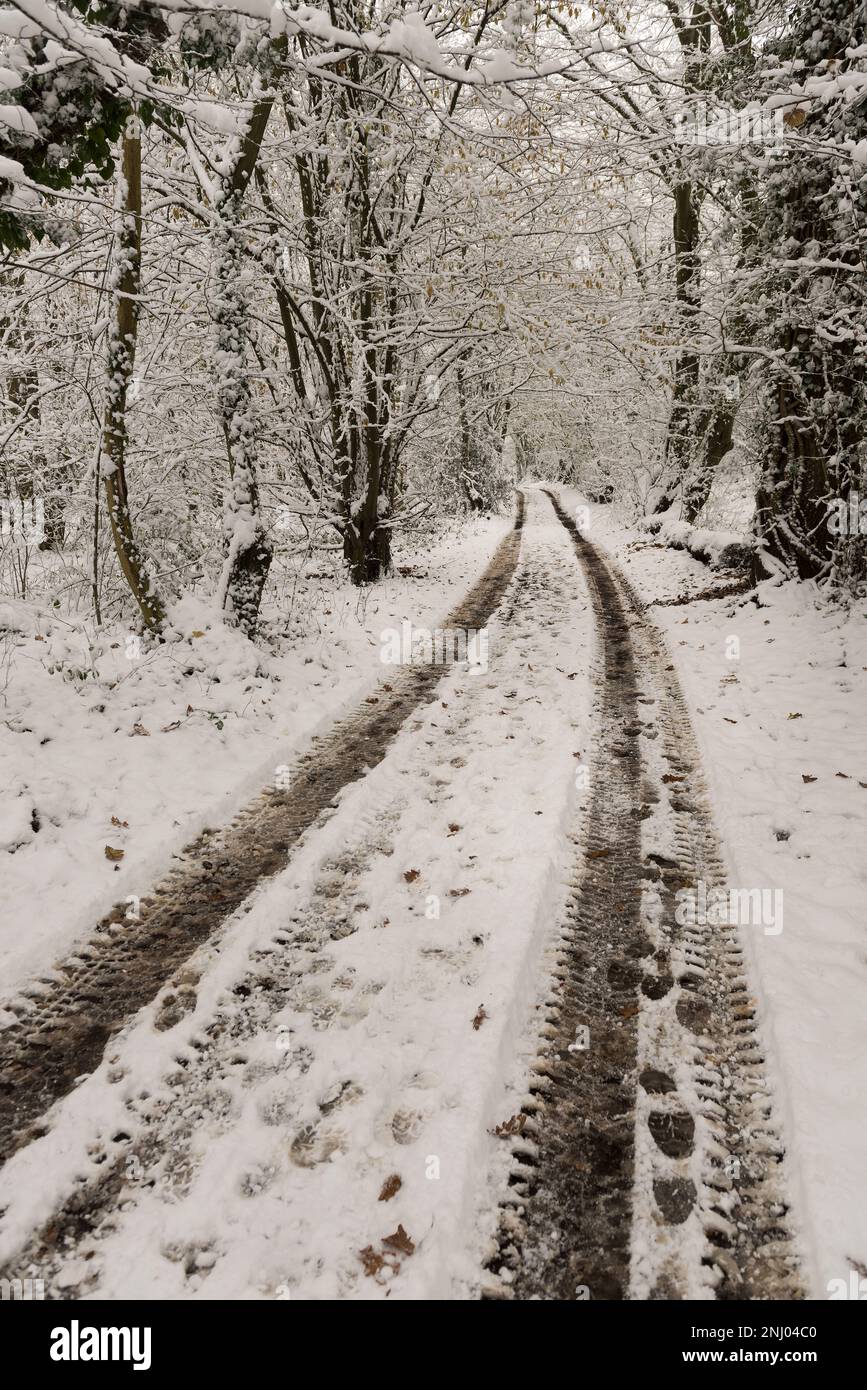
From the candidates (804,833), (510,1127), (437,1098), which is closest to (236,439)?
(804,833)

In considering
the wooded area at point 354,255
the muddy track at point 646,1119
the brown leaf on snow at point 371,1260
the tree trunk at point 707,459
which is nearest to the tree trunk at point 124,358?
the wooded area at point 354,255

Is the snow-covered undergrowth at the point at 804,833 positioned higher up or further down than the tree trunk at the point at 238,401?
further down

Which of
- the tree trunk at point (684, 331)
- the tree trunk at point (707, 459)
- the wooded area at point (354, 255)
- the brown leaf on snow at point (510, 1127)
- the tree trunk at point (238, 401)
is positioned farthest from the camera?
the tree trunk at point (707, 459)

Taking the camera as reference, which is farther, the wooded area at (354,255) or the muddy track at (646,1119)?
the wooded area at (354,255)

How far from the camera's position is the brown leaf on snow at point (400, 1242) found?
86.7 inches

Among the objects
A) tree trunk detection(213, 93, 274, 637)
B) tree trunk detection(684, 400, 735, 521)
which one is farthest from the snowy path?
tree trunk detection(684, 400, 735, 521)

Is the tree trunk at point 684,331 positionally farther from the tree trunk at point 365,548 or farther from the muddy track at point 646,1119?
the muddy track at point 646,1119

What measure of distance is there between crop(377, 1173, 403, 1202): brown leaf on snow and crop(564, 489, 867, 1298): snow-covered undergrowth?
132 cm

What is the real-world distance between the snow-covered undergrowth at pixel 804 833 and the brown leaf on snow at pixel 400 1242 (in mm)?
1241

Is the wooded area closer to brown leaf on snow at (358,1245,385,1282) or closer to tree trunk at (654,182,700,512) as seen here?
tree trunk at (654,182,700,512)

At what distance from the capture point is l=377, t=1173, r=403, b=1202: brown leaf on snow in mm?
→ 2361

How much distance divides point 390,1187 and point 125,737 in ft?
13.6

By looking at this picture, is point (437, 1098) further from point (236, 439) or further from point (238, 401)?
point (238, 401)
